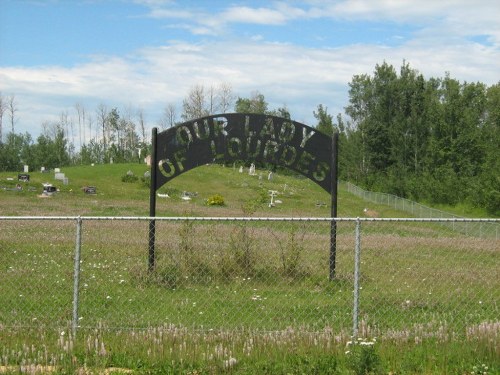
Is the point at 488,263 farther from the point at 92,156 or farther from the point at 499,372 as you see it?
the point at 92,156

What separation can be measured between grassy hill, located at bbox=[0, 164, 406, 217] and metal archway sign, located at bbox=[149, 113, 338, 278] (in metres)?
1.36

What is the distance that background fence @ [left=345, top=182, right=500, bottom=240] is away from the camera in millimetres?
26750

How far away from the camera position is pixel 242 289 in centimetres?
1191

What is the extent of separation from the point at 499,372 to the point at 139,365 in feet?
11.6

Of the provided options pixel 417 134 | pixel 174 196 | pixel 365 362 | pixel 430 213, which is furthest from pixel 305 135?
pixel 417 134

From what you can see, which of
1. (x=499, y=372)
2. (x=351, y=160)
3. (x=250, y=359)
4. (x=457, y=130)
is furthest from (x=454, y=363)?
(x=351, y=160)


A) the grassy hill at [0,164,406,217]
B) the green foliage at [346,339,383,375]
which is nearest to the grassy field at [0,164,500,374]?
the green foliage at [346,339,383,375]

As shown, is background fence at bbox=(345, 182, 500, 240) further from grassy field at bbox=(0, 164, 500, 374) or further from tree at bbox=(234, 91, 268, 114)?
tree at bbox=(234, 91, 268, 114)

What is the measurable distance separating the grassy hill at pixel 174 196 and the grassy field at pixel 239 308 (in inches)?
93.5

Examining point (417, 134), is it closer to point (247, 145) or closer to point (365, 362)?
point (247, 145)

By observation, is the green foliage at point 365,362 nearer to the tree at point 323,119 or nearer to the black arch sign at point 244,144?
the black arch sign at point 244,144

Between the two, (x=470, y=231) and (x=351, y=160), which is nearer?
(x=470, y=231)

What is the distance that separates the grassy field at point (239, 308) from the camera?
22.7 feet

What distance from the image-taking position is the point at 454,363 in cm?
698
